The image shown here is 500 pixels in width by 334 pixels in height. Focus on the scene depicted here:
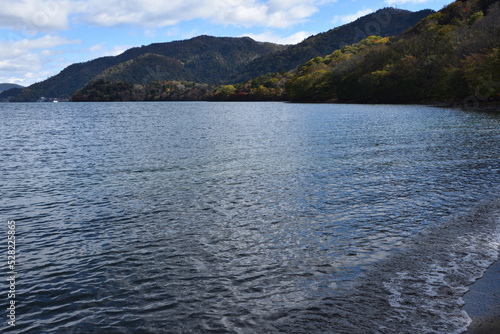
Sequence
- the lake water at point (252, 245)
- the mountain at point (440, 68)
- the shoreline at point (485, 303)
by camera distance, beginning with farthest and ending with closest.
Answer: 1. the mountain at point (440, 68)
2. the lake water at point (252, 245)
3. the shoreline at point (485, 303)

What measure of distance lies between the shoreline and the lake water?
33 centimetres

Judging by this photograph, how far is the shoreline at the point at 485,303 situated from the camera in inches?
345

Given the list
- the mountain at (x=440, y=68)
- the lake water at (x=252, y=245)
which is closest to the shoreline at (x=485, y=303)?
the lake water at (x=252, y=245)

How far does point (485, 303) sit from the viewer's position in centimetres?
988

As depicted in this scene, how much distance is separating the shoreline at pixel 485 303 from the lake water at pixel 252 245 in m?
0.33

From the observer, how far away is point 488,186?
→ 23.4m

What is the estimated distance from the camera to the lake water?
1011 cm

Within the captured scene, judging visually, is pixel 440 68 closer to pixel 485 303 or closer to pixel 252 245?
pixel 252 245

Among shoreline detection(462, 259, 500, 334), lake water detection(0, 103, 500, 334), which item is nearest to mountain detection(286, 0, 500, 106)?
lake water detection(0, 103, 500, 334)

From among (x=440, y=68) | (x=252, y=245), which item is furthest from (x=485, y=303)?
(x=440, y=68)

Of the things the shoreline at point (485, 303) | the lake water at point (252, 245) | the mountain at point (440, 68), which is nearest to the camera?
the shoreline at point (485, 303)

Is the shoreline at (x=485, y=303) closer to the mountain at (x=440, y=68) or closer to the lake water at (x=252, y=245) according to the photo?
the lake water at (x=252, y=245)

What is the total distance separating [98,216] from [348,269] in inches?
536

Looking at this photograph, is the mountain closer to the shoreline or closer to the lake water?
the lake water
